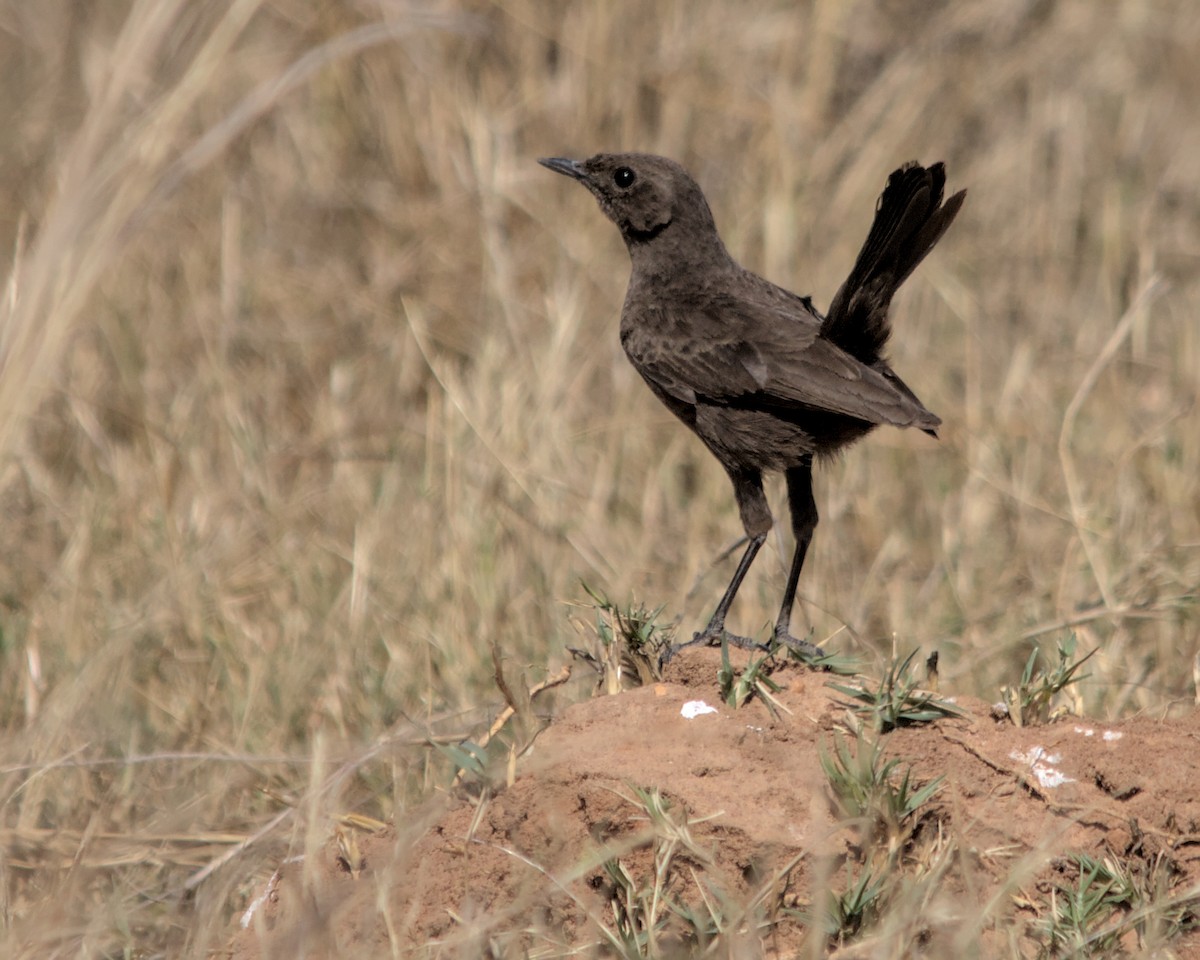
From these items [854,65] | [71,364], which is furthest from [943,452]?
[71,364]

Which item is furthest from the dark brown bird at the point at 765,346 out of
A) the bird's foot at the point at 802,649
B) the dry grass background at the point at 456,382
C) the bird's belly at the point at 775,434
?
the dry grass background at the point at 456,382

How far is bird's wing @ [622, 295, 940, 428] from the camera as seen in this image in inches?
182

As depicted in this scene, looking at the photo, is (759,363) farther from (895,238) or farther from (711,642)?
(711,642)

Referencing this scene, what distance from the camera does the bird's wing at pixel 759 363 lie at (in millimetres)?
4621

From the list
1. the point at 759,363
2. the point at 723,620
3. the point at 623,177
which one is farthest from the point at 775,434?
the point at 623,177

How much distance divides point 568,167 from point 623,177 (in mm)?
253

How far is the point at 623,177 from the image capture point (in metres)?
5.60

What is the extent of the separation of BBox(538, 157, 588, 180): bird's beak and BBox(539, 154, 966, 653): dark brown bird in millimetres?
303

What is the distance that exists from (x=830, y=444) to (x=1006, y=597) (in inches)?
47.2

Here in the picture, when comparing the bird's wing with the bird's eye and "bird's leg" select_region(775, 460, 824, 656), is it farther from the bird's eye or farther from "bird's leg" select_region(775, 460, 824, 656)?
the bird's eye

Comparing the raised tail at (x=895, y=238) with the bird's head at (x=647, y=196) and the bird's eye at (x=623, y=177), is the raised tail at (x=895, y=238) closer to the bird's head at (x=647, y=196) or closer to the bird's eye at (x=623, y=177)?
the bird's head at (x=647, y=196)

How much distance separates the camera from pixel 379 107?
8.16 metres

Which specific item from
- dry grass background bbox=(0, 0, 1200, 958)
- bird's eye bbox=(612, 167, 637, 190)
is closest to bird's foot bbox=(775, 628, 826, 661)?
dry grass background bbox=(0, 0, 1200, 958)

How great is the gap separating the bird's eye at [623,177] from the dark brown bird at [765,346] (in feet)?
0.20
